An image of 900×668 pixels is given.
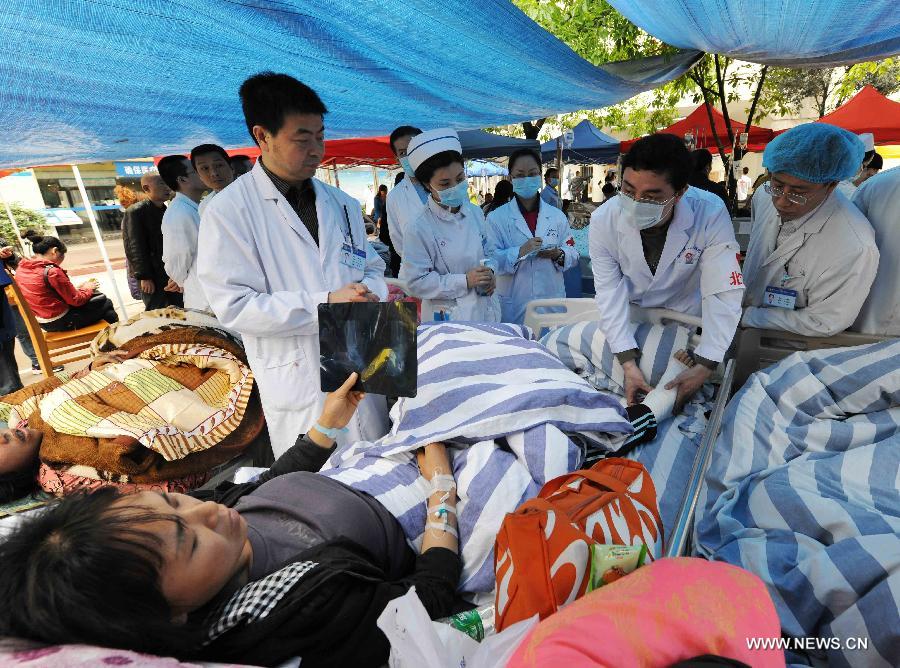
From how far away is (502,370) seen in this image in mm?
1812

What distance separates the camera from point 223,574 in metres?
0.94

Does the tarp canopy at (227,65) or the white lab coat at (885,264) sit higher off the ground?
the tarp canopy at (227,65)

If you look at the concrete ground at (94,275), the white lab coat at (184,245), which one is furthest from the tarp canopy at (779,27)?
the concrete ground at (94,275)

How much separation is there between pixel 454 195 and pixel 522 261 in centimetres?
103

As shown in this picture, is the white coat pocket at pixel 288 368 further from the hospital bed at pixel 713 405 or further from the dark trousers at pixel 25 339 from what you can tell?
the dark trousers at pixel 25 339

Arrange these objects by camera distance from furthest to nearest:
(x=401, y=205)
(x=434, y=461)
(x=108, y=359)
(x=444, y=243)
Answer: (x=401, y=205)
(x=444, y=243)
(x=108, y=359)
(x=434, y=461)

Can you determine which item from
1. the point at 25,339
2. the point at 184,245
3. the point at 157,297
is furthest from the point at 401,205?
the point at 25,339

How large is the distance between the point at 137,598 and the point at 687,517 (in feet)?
3.90

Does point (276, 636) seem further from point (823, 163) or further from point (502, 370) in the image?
point (823, 163)

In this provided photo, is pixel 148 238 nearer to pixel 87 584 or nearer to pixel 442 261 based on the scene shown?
pixel 442 261

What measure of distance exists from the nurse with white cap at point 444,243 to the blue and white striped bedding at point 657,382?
76cm

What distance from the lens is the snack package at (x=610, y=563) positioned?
36.9 inches

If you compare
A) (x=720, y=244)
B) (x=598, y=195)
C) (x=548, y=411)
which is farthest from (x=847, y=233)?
(x=598, y=195)

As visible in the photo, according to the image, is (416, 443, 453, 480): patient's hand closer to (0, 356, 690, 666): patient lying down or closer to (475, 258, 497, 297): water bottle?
(0, 356, 690, 666): patient lying down
